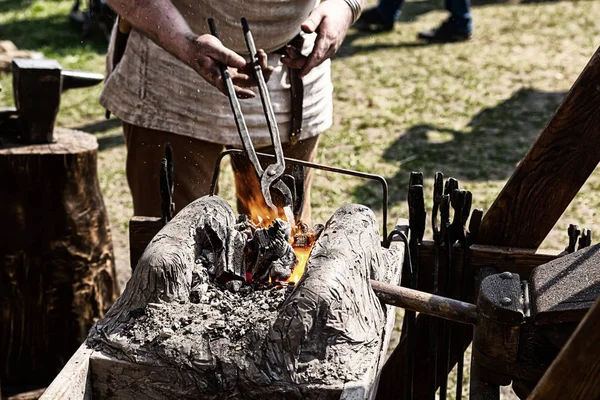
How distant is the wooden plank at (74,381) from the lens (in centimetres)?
166

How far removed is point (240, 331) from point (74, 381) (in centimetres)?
36

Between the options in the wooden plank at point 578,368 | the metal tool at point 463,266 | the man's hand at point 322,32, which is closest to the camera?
the wooden plank at point 578,368

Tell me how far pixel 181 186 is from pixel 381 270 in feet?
3.54

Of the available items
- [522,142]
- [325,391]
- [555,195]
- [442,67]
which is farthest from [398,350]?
[442,67]

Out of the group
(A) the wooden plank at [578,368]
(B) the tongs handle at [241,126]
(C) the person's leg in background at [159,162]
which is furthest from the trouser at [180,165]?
(A) the wooden plank at [578,368]

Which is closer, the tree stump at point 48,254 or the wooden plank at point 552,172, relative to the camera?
the wooden plank at point 552,172

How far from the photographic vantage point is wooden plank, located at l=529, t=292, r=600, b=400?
131cm

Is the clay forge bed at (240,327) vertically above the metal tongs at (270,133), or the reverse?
the metal tongs at (270,133)

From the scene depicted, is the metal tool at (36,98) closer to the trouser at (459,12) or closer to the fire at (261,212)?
the fire at (261,212)

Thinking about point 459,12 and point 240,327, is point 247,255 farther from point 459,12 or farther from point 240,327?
point 459,12

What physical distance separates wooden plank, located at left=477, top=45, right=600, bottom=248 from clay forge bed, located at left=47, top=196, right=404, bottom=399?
564 mm

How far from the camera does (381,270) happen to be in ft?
6.68

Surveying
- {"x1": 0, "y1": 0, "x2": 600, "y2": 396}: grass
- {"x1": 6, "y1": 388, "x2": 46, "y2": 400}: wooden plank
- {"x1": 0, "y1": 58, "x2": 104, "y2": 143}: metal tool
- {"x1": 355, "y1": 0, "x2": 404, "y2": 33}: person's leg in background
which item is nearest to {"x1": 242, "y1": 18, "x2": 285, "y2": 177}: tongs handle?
{"x1": 0, "y1": 58, "x2": 104, "y2": 143}: metal tool

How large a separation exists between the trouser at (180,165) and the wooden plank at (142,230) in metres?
0.35
